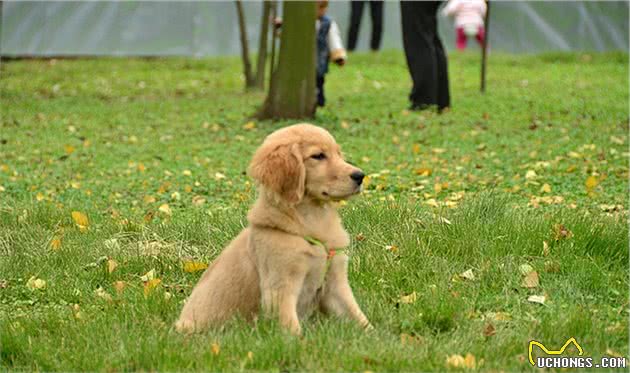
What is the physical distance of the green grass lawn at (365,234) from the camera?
4.63m

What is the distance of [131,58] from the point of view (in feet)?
83.0

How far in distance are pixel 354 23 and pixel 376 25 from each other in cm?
50

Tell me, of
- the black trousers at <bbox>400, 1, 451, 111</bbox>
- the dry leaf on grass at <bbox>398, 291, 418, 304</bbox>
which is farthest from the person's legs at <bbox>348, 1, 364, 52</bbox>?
the dry leaf on grass at <bbox>398, 291, 418, 304</bbox>

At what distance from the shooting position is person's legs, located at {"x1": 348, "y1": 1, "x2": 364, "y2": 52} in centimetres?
2394

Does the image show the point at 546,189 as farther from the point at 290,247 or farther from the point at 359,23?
the point at 359,23

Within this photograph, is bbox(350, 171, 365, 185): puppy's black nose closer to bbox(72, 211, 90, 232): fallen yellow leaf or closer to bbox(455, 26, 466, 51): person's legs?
bbox(72, 211, 90, 232): fallen yellow leaf

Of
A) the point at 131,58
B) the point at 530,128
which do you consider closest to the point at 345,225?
the point at 530,128

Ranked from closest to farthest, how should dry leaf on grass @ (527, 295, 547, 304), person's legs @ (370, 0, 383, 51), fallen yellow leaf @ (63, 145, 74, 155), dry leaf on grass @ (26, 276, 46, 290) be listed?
dry leaf on grass @ (527, 295, 547, 304) < dry leaf on grass @ (26, 276, 46, 290) < fallen yellow leaf @ (63, 145, 74, 155) < person's legs @ (370, 0, 383, 51)

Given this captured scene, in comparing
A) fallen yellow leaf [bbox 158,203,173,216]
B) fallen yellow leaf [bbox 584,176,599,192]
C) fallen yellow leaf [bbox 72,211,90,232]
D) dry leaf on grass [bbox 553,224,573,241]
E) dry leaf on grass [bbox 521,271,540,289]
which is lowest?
fallen yellow leaf [bbox 158,203,173,216]

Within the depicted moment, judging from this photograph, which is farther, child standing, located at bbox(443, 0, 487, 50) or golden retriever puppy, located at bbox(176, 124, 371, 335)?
child standing, located at bbox(443, 0, 487, 50)

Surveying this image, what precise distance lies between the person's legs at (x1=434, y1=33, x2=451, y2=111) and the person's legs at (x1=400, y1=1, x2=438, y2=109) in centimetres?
10

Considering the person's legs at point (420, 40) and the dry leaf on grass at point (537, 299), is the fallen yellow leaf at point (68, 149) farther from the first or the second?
the dry leaf on grass at point (537, 299)

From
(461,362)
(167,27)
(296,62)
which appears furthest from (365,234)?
(167,27)

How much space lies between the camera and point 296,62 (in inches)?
531
